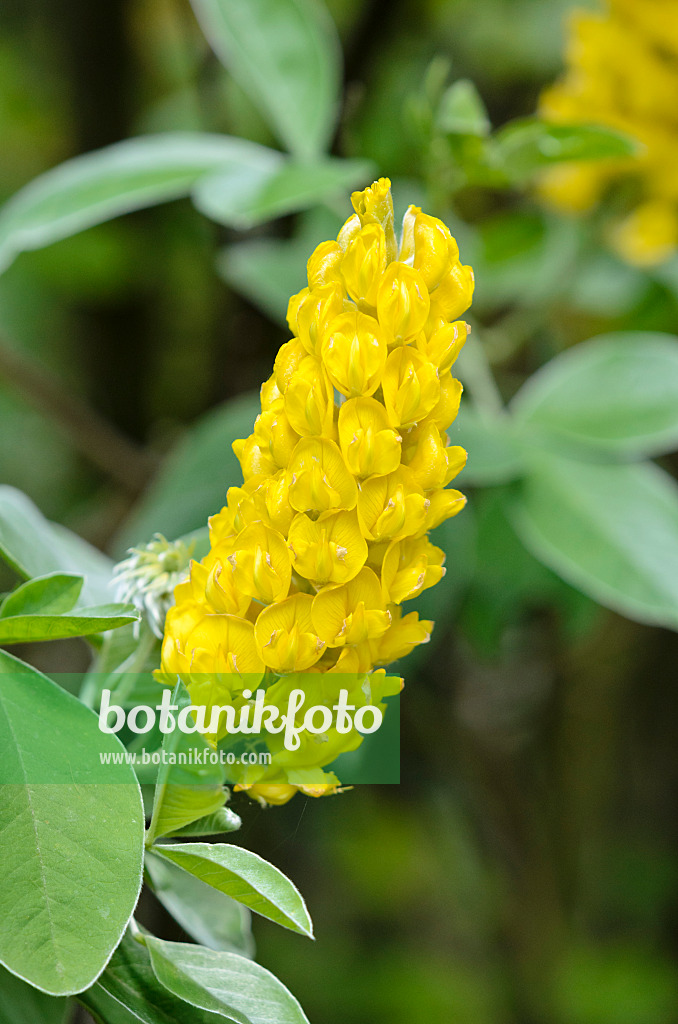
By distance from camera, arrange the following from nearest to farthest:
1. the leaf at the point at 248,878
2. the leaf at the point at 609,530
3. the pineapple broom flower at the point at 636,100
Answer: the leaf at the point at 248,878 → the leaf at the point at 609,530 → the pineapple broom flower at the point at 636,100

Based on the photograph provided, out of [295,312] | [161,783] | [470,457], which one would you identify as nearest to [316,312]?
[295,312]

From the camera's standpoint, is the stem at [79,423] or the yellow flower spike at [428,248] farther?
the stem at [79,423]

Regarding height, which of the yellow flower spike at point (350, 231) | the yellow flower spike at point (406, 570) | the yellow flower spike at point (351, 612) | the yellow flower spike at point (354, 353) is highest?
the yellow flower spike at point (350, 231)

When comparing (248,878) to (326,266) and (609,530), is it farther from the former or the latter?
(609,530)

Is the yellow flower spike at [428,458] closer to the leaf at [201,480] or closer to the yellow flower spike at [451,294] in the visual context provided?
the yellow flower spike at [451,294]

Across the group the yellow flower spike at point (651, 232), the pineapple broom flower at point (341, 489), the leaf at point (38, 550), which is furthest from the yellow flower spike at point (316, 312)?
the yellow flower spike at point (651, 232)

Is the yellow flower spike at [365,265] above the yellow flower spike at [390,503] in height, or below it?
above

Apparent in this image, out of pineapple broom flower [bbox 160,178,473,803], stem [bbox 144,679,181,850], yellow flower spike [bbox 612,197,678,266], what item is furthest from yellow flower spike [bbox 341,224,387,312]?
yellow flower spike [bbox 612,197,678,266]

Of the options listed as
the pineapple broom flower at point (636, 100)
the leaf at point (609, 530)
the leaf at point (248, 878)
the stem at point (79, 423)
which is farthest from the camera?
the stem at point (79, 423)

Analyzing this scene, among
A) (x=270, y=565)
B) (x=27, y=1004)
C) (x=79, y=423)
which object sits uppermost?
(x=270, y=565)
